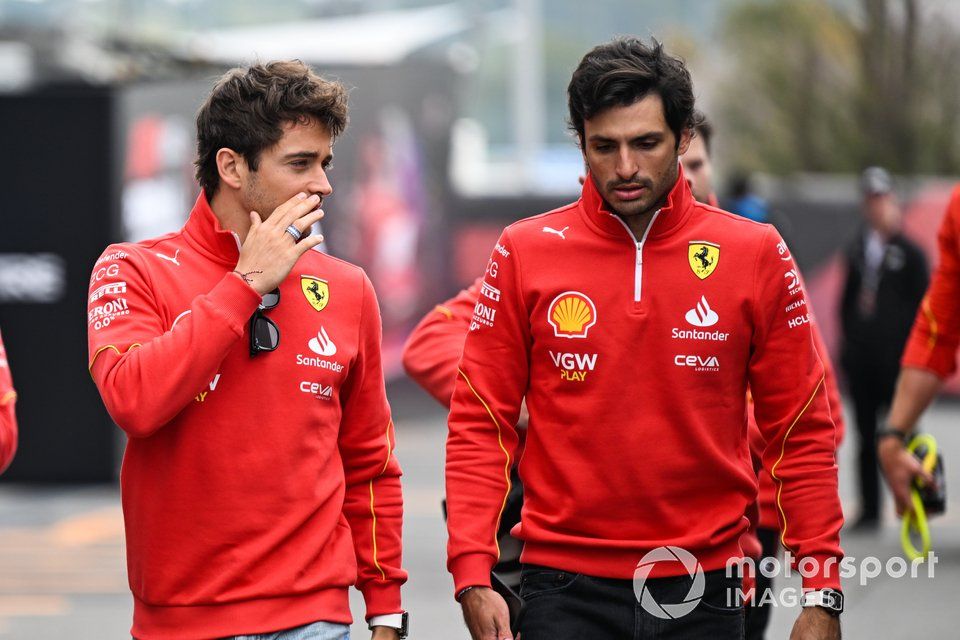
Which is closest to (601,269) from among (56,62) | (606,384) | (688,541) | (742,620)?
(606,384)

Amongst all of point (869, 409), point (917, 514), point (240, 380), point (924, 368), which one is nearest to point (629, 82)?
point (240, 380)

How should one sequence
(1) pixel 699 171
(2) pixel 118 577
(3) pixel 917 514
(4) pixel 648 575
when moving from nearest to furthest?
(4) pixel 648 575
(1) pixel 699 171
(3) pixel 917 514
(2) pixel 118 577

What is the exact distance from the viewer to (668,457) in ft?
12.5

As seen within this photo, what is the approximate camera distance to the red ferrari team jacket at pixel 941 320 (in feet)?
17.0

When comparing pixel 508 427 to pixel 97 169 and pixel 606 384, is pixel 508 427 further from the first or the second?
pixel 97 169

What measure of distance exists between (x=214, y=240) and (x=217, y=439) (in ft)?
1.65

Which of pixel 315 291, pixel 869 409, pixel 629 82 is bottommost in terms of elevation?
pixel 869 409

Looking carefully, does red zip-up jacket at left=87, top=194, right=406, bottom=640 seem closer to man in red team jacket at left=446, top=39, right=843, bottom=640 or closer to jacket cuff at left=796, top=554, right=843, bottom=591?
man in red team jacket at left=446, top=39, right=843, bottom=640

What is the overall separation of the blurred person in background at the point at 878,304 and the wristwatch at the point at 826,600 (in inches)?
291

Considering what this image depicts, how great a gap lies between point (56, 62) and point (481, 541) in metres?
13.9

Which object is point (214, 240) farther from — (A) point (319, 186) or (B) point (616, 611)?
(B) point (616, 611)

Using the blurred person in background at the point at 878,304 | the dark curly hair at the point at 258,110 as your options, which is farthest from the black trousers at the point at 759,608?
the blurred person in background at the point at 878,304

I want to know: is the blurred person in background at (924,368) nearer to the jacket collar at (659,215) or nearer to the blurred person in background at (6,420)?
the jacket collar at (659,215)

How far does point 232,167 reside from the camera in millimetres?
3852
